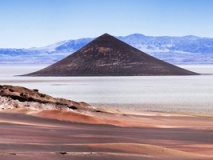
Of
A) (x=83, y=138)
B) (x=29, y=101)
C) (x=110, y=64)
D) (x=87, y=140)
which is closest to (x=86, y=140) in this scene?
(x=87, y=140)

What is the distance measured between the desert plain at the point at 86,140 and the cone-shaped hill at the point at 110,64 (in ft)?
265

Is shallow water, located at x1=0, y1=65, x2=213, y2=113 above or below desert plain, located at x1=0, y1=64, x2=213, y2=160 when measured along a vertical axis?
below

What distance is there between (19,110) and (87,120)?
2.71 metres

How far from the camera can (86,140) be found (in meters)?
11.1

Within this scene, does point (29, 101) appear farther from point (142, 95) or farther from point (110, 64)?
point (110, 64)

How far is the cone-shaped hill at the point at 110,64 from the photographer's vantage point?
337 ft

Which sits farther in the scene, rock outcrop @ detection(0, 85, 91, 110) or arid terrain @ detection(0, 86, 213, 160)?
rock outcrop @ detection(0, 85, 91, 110)

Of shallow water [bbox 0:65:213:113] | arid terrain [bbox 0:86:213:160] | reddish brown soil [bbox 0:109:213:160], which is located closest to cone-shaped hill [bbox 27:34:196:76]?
shallow water [bbox 0:65:213:113]

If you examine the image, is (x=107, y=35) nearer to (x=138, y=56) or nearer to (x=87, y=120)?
(x=138, y=56)

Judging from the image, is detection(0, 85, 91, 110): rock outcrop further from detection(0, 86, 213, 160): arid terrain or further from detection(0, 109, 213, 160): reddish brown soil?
detection(0, 109, 213, 160): reddish brown soil

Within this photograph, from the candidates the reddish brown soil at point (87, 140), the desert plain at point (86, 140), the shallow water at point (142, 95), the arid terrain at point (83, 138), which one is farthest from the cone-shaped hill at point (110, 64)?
the reddish brown soil at point (87, 140)

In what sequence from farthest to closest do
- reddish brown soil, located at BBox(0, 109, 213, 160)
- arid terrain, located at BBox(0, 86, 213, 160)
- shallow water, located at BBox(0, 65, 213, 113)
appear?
shallow water, located at BBox(0, 65, 213, 113)
arid terrain, located at BBox(0, 86, 213, 160)
reddish brown soil, located at BBox(0, 109, 213, 160)

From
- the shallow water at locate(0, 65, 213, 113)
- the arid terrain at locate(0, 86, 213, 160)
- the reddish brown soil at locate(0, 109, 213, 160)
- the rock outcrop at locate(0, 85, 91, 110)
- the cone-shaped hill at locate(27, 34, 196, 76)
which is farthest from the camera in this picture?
the cone-shaped hill at locate(27, 34, 196, 76)

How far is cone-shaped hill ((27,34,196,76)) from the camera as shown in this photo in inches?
4045
